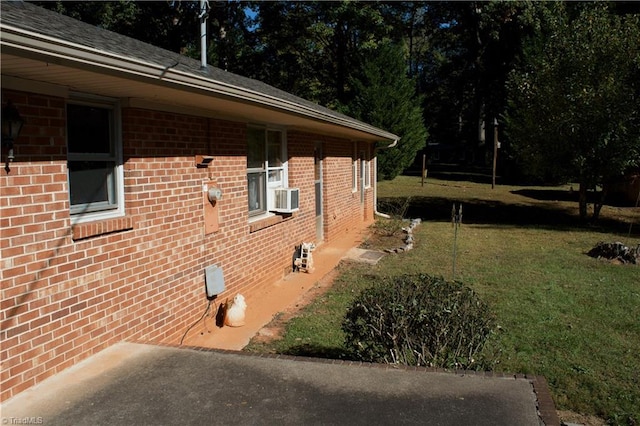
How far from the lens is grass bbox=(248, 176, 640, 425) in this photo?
495cm

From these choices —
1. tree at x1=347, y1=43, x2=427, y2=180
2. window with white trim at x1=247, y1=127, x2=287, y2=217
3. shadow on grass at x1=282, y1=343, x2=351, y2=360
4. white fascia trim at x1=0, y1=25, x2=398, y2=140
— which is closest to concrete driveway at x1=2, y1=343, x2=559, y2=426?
shadow on grass at x1=282, y1=343, x2=351, y2=360

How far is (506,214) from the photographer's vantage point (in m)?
19.8

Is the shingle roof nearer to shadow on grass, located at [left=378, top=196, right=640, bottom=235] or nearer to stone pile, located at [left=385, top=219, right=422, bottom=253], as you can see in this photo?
stone pile, located at [left=385, top=219, right=422, bottom=253]

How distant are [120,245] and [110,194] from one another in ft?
1.66

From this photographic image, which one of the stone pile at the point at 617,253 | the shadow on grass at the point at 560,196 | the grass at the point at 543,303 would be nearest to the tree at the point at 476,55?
the shadow on grass at the point at 560,196

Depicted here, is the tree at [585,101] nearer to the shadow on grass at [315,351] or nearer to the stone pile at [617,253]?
the stone pile at [617,253]

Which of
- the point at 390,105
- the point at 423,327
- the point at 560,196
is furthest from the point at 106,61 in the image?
the point at 560,196

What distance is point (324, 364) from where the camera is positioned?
407 centimetres

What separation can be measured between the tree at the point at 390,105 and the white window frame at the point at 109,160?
19.1 metres

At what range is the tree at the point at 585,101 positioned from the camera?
47.2ft

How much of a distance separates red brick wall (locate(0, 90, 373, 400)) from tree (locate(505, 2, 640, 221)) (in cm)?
1164

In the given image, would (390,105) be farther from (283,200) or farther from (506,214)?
(283,200)

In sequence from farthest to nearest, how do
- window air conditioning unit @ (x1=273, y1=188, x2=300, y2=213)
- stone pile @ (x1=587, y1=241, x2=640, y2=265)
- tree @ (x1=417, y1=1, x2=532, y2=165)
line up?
tree @ (x1=417, y1=1, x2=532, y2=165), stone pile @ (x1=587, y1=241, x2=640, y2=265), window air conditioning unit @ (x1=273, y1=188, x2=300, y2=213)

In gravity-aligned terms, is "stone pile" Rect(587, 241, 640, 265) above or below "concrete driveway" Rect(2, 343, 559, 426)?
below
